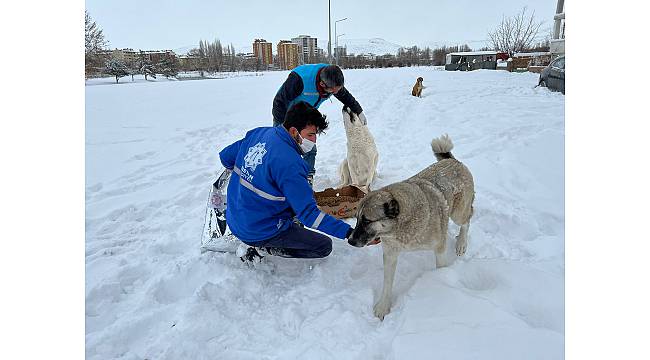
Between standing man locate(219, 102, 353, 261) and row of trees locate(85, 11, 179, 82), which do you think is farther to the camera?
row of trees locate(85, 11, 179, 82)

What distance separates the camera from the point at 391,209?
248 centimetres

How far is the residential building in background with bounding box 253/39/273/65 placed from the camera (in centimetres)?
8356

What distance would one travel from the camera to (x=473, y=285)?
9.27ft

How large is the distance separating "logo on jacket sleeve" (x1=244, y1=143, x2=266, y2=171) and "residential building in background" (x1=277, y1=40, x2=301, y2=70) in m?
83.3

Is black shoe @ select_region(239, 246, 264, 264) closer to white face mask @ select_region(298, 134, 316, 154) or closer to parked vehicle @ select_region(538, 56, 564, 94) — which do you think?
white face mask @ select_region(298, 134, 316, 154)

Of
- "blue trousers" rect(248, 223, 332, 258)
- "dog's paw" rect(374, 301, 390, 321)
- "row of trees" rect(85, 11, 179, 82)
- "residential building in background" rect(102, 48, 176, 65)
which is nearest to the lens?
"dog's paw" rect(374, 301, 390, 321)

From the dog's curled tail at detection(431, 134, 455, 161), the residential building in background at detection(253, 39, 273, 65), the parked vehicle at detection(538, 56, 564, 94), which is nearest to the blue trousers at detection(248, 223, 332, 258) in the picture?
the dog's curled tail at detection(431, 134, 455, 161)

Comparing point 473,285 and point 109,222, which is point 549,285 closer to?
point 473,285

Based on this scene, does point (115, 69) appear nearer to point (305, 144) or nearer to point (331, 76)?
point (331, 76)

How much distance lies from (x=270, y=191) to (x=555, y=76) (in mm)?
13512

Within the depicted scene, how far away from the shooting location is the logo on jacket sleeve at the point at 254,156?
2764 millimetres

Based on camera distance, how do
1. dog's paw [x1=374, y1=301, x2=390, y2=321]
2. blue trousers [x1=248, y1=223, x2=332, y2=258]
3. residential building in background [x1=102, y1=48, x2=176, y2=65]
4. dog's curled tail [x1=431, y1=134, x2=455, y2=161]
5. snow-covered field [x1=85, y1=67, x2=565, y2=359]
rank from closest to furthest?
snow-covered field [x1=85, y1=67, x2=565, y2=359]
dog's paw [x1=374, y1=301, x2=390, y2=321]
blue trousers [x1=248, y1=223, x2=332, y2=258]
dog's curled tail [x1=431, y1=134, x2=455, y2=161]
residential building in background [x1=102, y1=48, x2=176, y2=65]

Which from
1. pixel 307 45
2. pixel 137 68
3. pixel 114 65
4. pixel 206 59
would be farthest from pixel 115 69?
pixel 307 45
